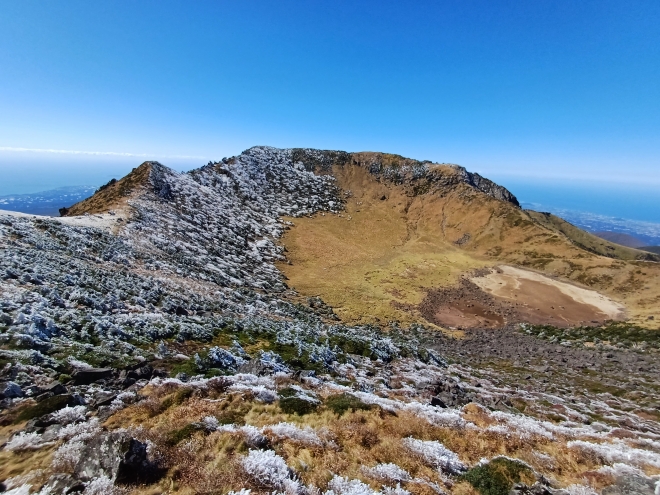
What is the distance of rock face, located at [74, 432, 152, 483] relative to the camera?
8.50 m

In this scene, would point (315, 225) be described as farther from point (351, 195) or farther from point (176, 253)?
point (176, 253)

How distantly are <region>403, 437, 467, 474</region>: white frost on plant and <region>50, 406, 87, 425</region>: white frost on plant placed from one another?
12.1m

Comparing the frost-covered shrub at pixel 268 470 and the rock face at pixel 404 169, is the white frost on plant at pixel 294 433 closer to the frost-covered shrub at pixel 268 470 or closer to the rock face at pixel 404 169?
the frost-covered shrub at pixel 268 470

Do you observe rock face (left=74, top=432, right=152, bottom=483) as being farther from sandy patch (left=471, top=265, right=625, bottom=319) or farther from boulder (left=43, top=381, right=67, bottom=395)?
sandy patch (left=471, top=265, right=625, bottom=319)

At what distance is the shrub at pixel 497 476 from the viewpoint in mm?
9878

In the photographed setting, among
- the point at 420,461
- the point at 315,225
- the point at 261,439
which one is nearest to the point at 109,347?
the point at 261,439

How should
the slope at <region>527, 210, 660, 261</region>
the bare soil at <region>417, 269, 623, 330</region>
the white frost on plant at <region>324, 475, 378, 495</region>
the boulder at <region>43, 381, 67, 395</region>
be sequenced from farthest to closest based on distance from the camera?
1. the slope at <region>527, 210, 660, 261</region>
2. the bare soil at <region>417, 269, 623, 330</region>
3. the boulder at <region>43, 381, 67, 395</region>
4. the white frost on plant at <region>324, 475, 378, 495</region>

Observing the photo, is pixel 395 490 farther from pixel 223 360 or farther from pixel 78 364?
pixel 78 364

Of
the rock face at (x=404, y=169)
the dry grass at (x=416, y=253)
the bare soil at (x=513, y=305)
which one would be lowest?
the bare soil at (x=513, y=305)

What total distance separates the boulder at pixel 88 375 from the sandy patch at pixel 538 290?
63.7 metres

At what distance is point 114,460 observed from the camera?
8672 millimetres

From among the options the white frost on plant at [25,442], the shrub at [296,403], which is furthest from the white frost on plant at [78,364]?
the shrub at [296,403]

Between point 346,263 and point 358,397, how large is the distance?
191ft

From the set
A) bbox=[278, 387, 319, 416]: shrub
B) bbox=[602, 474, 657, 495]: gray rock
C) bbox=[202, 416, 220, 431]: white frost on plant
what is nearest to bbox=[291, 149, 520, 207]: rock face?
bbox=[278, 387, 319, 416]: shrub
